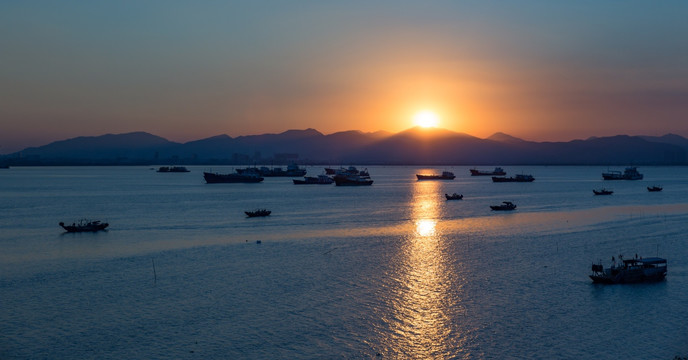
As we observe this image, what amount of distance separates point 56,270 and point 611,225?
5894cm

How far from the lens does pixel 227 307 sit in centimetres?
2989

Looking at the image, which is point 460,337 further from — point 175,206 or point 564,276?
point 175,206

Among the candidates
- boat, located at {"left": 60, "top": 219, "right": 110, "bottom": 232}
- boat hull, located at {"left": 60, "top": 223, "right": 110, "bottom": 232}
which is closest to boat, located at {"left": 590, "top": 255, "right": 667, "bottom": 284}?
boat hull, located at {"left": 60, "top": 223, "right": 110, "bottom": 232}

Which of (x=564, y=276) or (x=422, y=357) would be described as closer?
(x=422, y=357)

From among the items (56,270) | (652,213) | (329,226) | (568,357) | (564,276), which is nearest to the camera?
(568,357)

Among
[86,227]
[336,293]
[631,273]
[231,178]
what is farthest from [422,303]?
[231,178]

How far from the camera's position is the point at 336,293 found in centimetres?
3266

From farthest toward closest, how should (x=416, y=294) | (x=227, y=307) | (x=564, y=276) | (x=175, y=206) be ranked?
(x=175, y=206) < (x=564, y=276) < (x=416, y=294) < (x=227, y=307)

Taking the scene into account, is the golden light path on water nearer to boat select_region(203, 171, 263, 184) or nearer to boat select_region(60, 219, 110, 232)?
boat select_region(60, 219, 110, 232)

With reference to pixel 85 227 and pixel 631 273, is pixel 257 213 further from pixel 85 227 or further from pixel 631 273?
pixel 631 273

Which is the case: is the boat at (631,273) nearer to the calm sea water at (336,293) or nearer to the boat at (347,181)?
the calm sea water at (336,293)

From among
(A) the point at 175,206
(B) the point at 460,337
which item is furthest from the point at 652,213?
(A) the point at 175,206

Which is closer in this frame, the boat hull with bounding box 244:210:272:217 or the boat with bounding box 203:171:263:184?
the boat hull with bounding box 244:210:272:217

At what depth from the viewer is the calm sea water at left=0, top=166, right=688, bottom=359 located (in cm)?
2453
